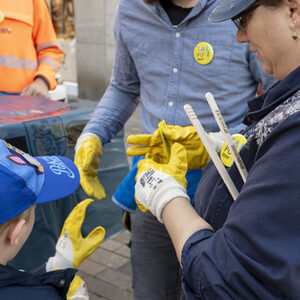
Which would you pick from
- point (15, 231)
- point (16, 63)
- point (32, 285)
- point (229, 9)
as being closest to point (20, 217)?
point (15, 231)

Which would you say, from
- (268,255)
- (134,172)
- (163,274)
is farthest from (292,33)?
(163,274)

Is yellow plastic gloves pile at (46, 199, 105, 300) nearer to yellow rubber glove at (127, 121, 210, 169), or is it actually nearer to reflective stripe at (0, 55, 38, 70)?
yellow rubber glove at (127, 121, 210, 169)

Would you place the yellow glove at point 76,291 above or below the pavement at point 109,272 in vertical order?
above

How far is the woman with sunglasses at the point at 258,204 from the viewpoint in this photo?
79cm

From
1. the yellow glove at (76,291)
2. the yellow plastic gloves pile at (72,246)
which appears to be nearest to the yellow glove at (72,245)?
the yellow plastic gloves pile at (72,246)

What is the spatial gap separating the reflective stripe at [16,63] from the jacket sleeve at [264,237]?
2085mm

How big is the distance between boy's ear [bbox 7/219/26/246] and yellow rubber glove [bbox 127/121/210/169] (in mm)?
558

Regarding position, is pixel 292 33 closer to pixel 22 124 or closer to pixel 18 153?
pixel 18 153

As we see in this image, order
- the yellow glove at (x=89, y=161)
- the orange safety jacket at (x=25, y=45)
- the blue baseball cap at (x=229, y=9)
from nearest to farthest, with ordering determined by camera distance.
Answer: the blue baseball cap at (x=229, y=9)
the yellow glove at (x=89, y=161)
the orange safety jacket at (x=25, y=45)

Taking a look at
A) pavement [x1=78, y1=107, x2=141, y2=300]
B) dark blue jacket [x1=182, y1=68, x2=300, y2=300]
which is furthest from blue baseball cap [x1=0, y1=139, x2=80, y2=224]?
pavement [x1=78, y1=107, x2=141, y2=300]

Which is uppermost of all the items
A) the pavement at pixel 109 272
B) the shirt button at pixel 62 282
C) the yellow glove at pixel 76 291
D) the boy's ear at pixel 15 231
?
the boy's ear at pixel 15 231

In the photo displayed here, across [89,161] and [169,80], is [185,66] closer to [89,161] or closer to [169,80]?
[169,80]

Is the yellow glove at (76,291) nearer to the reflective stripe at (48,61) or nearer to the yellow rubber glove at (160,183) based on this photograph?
the yellow rubber glove at (160,183)

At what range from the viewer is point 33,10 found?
266 cm
